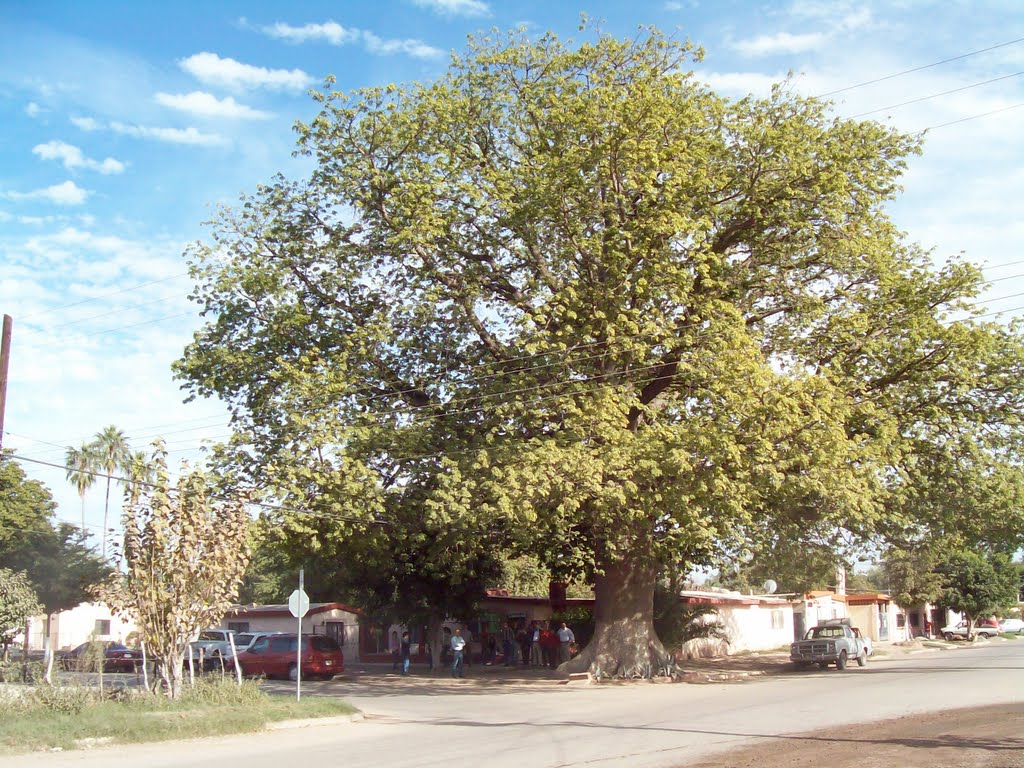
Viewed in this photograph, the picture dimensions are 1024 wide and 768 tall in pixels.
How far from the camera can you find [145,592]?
19531 millimetres

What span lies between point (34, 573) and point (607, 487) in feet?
152

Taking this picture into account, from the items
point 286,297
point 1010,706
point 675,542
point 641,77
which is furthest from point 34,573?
point 1010,706

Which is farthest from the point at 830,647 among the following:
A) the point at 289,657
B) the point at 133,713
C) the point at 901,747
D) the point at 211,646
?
the point at 133,713

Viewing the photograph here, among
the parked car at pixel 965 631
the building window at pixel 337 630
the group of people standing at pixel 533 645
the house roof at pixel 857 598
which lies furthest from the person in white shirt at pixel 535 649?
the parked car at pixel 965 631

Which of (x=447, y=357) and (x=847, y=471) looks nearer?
(x=847, y=471)

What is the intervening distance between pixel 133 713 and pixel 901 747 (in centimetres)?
1279

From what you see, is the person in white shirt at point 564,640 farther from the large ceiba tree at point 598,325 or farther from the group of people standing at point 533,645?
the large ceiba tree at point 598,325

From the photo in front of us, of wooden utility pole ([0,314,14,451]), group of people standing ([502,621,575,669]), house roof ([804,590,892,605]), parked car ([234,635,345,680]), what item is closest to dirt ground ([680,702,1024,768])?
wooden utility pole ([0,314,14,451])

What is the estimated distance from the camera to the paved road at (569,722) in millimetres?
13648

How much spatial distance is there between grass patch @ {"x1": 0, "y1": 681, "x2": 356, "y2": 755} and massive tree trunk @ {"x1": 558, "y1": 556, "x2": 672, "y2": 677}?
10719mm

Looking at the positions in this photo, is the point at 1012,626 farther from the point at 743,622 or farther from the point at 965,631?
the point at 743,622

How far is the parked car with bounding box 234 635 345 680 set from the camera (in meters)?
33.4

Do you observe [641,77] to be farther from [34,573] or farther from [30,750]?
[34,573]

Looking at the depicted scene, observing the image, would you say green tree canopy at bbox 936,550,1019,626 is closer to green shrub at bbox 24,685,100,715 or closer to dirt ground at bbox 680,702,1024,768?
dirt ground at bbox 680,702,1024,768
